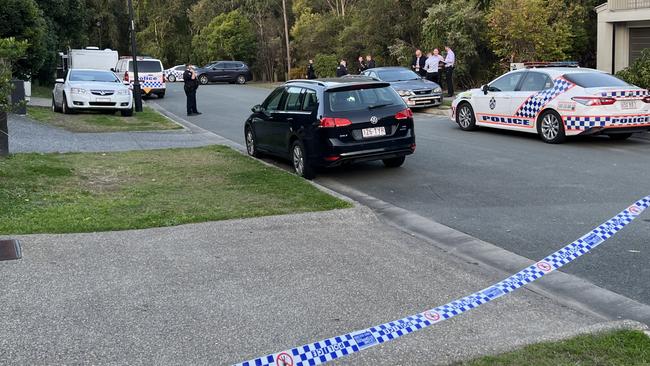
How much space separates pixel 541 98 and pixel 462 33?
48.2 ft

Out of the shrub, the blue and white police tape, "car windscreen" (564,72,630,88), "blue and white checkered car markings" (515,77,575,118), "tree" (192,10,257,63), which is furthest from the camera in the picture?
"tree" (192,10,257,63)

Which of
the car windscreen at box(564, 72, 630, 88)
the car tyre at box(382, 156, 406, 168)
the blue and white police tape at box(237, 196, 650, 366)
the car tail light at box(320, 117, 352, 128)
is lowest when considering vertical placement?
the blue and white police tape at box(237, 196, 650, 366)

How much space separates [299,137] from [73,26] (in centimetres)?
3299

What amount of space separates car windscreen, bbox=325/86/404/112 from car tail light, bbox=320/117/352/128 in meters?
0.18

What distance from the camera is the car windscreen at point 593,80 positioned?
13.6 meters

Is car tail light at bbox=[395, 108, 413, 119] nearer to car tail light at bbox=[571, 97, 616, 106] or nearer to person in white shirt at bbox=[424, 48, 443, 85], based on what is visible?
car tail light at bbox=[571, 97, 616, 106]

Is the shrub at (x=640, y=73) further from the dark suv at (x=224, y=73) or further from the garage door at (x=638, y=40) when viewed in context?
the dark suv at (x=224, y=73)

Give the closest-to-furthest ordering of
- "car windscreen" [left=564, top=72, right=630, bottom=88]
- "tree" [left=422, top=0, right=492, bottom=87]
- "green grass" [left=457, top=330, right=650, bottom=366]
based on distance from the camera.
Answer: "green grass" [left=457, top=330, right=650, bottom=366] < "car windscreen" [left=564, top=72, right=630, bottom=88] < "tree" [left=422, top=0, right=492, bottom=87]

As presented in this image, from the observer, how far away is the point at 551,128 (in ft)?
46.1

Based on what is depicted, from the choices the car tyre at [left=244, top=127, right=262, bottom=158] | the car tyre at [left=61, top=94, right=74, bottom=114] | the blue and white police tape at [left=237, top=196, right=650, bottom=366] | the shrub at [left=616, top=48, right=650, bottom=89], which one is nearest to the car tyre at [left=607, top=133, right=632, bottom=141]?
the shrub at [left=616, top=48, right=650, bottom=89]

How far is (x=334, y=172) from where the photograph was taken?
1176 cm

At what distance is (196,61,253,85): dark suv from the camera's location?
49.3m

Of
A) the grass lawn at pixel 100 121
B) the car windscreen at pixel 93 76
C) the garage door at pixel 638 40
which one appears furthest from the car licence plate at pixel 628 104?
the car windscreen at pixel 93 76

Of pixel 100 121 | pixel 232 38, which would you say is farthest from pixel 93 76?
pixel 232 38
